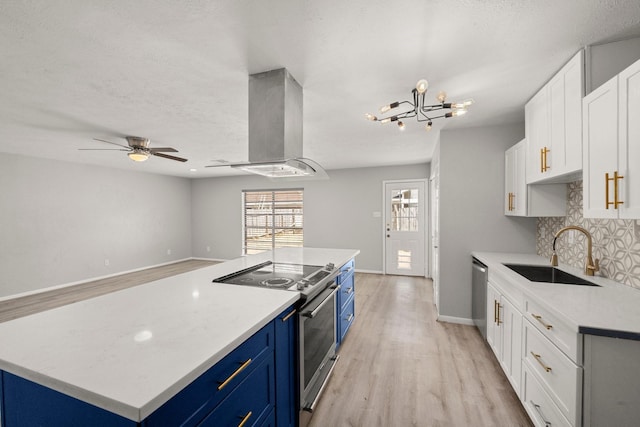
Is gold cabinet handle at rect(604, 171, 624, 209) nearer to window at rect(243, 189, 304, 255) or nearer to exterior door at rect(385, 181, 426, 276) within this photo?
exterior door at rect(385, 181, 426, 276)

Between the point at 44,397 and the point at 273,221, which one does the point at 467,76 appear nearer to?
the point at 44,397

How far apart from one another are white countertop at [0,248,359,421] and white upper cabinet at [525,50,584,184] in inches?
82.8

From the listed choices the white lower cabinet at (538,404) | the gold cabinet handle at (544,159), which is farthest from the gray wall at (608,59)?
the white lower cabinet at (538,404)

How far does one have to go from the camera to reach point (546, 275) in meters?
2.04

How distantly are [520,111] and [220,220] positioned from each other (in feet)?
22.6

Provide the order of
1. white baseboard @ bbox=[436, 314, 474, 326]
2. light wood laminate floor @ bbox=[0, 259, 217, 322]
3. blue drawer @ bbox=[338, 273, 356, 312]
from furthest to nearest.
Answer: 1. light wood laminate floor @ bbox=[0, 259, 217, 322]
2. white baseboard @ bbox=[436, 314, 474, 326]
3. blue drawer @ bbox=[338, 273, 356, 312]

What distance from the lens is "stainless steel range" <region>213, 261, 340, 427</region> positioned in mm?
1561

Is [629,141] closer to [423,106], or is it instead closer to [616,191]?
[616,191]

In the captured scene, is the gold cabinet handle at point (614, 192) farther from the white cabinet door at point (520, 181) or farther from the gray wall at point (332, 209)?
the gray wall at point (332, 209)

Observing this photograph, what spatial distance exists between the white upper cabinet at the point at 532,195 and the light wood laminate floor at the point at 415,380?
1.47 m

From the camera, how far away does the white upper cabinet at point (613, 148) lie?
126 centimetres

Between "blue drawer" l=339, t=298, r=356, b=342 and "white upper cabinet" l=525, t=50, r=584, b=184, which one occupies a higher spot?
"white upper cabinet" l=525, t=50, r=584, b=184

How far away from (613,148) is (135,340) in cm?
249

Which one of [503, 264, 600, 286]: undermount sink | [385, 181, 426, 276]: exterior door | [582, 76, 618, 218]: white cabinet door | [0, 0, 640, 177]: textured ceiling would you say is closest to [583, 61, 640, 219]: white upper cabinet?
[582, 76, 618, 218]: white cabinet door
